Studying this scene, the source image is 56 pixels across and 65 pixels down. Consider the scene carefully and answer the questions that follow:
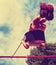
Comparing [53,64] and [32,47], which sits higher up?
[32,47]

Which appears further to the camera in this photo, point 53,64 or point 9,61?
point 53,64

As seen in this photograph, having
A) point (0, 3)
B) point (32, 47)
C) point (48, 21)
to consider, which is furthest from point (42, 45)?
point (0, 3)

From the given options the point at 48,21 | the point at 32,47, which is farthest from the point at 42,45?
the point at 48,21

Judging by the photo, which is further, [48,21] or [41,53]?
[41,53]

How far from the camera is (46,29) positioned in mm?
6488

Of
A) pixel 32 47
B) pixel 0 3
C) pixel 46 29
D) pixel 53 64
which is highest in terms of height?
pixel 0 3

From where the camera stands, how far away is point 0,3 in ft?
21.4

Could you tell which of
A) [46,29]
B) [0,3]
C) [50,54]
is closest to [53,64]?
[50,54]

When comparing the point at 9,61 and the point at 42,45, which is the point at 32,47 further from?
the point at 9,61

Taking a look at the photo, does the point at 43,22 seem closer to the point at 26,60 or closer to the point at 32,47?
the point at 32,47

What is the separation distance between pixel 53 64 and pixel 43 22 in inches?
60.0

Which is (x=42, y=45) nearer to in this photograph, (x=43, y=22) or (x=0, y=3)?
(x=43, y=22)

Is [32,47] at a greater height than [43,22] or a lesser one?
lesser

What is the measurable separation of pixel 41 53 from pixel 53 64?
53 cm
